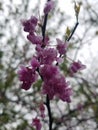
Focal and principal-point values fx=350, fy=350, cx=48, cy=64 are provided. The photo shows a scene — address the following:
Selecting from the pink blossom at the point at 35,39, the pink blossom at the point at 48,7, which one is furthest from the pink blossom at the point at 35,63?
the pink blossom at the point at 48,7

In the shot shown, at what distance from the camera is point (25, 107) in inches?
273

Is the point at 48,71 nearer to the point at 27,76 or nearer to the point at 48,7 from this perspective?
the point at 27,76

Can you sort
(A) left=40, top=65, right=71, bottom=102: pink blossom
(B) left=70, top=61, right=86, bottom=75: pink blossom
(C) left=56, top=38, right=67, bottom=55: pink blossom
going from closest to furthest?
(A) left=40, top=65, right=71, bottom=102: pink blossom → (C) left=56, top=38, right=67, bottom=55: pink blossom → (B) left=70, top=61, right=86, bottom=75: pink blossom

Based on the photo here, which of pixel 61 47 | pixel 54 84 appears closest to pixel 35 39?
pixel 61 47

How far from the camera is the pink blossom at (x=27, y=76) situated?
1.65m

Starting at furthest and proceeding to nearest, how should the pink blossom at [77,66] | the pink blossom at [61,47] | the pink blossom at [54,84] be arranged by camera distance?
the pink blossom at [77,66]
the pink blossom at [61,47]
the pink blossom at [54,84]

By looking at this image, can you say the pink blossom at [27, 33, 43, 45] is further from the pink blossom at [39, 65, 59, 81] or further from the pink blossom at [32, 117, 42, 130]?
the pink blossom at [32, 117, 42, 130]

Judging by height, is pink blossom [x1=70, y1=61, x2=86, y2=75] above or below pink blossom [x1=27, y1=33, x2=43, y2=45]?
below

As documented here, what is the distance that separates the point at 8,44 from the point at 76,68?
6.17 meters

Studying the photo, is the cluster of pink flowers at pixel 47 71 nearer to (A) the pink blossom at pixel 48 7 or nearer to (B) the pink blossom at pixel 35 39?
(B) the pink blossom at pixel 35 39

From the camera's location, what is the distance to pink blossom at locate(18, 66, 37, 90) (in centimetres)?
165

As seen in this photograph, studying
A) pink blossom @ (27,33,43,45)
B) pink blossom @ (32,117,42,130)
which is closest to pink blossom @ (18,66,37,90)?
pink blossom @ (27,33,43,45)

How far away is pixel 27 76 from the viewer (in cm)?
166

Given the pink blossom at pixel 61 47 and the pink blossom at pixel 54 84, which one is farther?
the pink blossom at pixel 61 47
